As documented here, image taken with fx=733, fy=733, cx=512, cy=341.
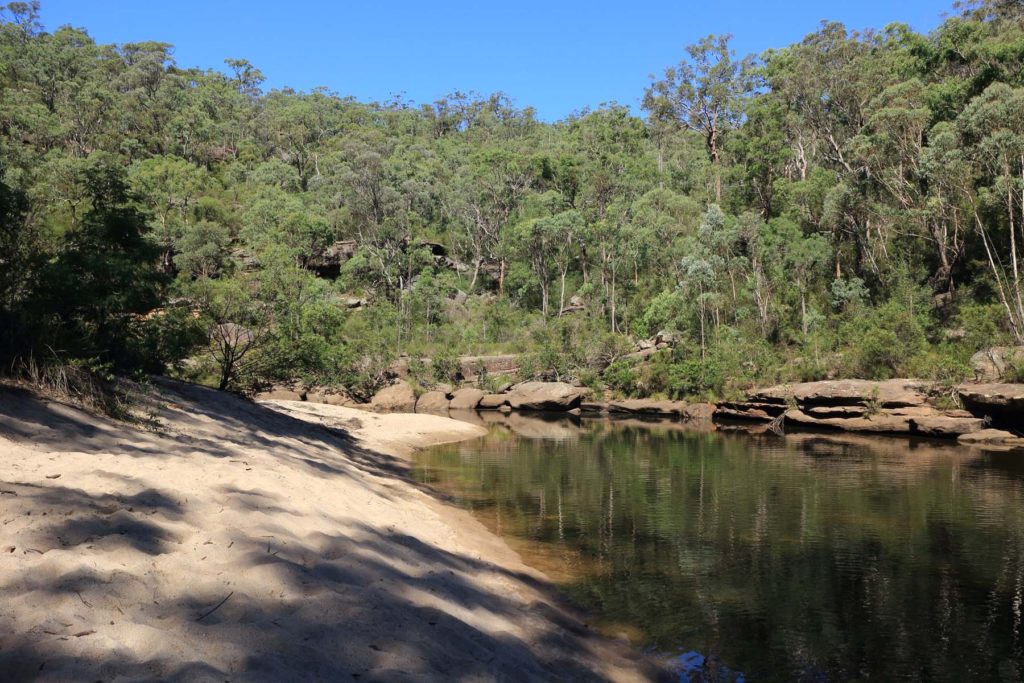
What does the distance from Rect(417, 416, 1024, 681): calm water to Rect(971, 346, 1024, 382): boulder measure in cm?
754

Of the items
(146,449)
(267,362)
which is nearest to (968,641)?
(146,449)

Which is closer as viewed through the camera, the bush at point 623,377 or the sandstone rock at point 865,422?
the sandstone rock at point 865,422

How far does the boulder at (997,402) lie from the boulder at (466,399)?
24453 millimetres

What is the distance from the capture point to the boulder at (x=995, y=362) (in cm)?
2969

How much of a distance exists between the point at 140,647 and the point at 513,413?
36.8 m

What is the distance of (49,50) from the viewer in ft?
248

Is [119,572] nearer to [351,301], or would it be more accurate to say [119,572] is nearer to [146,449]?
[146,449]

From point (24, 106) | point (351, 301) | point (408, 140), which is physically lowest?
point (351, 301)

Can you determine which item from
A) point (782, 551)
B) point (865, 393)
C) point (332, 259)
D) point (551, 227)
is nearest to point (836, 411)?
point (865, 393)

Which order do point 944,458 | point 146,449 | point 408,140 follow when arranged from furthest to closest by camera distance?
point 408,140, point 944,458, point 146,449

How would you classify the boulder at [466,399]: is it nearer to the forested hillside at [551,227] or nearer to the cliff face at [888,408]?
the forested hillside at [551,227]

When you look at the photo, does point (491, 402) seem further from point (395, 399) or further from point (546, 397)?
point (395, 399)

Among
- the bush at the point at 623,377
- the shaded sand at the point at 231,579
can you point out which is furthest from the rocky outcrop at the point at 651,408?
the shaded sand at the point at 231,579

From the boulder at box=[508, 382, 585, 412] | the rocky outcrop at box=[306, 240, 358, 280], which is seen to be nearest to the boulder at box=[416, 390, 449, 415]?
the boulder at box=[508, 382, 585, 412]
